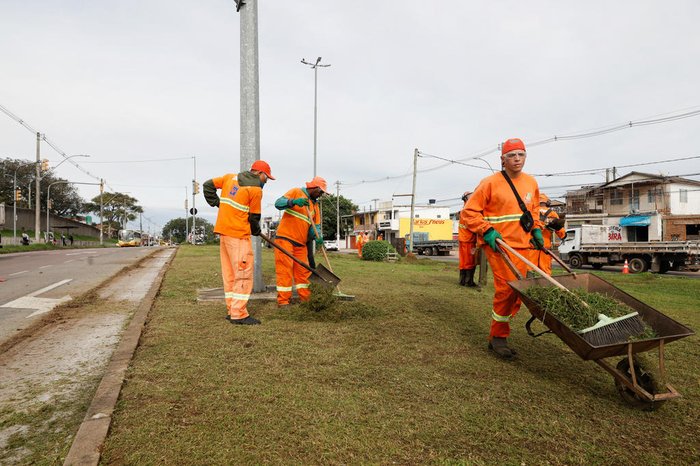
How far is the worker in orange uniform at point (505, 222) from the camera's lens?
3.64 metres

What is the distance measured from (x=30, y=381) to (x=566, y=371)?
387 centimetres

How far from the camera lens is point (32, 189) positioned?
194 feet

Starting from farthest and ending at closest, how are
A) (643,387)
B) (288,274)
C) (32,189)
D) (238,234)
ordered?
1. (32,189)
2. (288,274)
3. (238,234)
4. (643,387)

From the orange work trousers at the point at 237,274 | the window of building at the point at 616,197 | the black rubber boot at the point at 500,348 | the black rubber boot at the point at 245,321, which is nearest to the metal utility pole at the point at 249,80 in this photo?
the orange work trousers at the point at 237,274

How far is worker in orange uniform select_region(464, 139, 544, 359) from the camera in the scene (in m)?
3.64

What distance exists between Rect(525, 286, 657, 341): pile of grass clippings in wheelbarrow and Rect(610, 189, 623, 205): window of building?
4285cm

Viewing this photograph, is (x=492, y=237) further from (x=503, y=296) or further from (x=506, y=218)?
(x=503, y=296)

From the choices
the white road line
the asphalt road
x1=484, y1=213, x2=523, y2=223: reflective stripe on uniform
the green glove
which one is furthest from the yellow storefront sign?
x1=484, y1=213, x2=523, y2=223: reflective stripe on uniform

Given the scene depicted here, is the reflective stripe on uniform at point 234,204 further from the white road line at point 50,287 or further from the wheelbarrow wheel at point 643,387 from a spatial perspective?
the white road line at point 50,287

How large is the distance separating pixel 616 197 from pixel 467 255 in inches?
1517

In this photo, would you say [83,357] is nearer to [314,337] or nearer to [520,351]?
[314,337]

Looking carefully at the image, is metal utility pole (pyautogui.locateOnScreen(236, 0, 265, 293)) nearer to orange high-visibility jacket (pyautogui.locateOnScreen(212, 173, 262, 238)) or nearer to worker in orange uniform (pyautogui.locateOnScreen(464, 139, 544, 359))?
orange high-visibility jacket (pyautogui.locateOnScreen(212, 173, 262, 238))

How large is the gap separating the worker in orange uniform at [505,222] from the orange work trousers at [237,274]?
239cm

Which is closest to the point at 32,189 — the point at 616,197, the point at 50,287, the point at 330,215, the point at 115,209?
the point at 115,209
